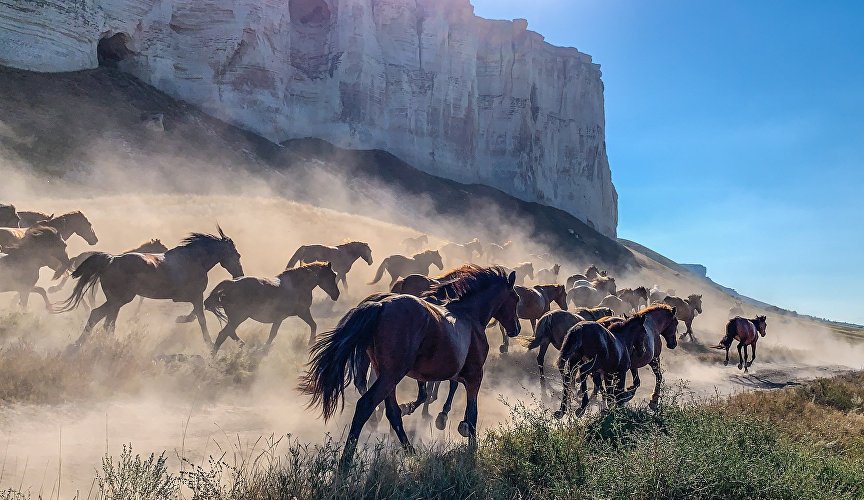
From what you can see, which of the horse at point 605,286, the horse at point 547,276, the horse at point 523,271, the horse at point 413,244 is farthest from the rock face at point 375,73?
the horse at point 605,286

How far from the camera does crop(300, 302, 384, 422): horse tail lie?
18.9 feet

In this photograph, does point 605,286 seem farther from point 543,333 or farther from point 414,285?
point 414,285

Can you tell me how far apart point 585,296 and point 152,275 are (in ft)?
63.5

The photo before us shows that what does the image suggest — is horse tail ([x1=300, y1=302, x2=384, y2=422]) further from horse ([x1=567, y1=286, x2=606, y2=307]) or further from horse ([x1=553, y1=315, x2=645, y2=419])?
horse ([x1=567, y1=286, x2=606, y2=307])

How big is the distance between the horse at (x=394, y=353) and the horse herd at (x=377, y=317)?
14 mm

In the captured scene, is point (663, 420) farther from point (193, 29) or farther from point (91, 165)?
point (193, 29)

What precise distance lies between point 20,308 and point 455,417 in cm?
1010

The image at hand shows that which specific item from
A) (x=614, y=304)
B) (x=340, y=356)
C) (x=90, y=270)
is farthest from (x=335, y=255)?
(x=340, y=356)

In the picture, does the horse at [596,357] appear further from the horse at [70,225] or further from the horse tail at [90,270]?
the horse at [70,225]

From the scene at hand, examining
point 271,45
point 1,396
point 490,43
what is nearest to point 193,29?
point 271,45

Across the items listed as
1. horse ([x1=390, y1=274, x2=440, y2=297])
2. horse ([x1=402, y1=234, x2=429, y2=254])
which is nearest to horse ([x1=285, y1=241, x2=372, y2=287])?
horse ([x1=390, y1=274, x2=440, y2=297])

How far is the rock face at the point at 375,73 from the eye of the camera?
4675 centimetres

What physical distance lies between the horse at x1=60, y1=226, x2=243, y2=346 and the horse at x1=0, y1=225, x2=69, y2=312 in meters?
1.45

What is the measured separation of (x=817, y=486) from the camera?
216 inches
